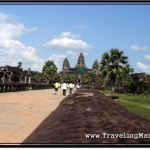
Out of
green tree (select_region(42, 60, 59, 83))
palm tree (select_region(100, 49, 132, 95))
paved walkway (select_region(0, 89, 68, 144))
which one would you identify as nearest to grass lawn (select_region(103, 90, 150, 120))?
paved walkway (select_region(0, 89, 68, 144))

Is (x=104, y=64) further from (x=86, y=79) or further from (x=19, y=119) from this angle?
(x=86, y=79)

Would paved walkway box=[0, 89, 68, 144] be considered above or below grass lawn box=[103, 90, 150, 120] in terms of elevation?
above

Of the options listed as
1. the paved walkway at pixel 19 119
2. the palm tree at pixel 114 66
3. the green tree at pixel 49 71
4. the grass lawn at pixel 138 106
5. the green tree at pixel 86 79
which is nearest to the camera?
the paved walkway at pixel 19 119

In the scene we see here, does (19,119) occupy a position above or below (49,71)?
below

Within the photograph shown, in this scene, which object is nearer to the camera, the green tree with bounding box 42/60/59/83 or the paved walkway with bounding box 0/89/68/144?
the paved walkway with bounding box 0/89/68/144

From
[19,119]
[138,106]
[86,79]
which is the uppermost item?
[86,79]

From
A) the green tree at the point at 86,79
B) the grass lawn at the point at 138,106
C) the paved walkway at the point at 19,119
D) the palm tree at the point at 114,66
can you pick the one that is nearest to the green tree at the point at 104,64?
the palm tree at the point at 114,66

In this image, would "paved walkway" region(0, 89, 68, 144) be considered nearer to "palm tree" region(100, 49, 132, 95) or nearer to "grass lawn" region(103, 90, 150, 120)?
"grass lawn" region(103, 90, 150, 120)

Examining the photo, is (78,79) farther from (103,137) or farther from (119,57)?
(103,137)

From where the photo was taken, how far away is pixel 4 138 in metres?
7.42

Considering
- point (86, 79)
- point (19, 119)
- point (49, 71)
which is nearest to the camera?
point (19, 119)

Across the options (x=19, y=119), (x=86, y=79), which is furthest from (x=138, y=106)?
(x=86, y=79)

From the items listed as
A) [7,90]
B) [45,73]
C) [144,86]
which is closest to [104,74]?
[144,86]

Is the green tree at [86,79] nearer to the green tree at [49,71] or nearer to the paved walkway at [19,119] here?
the green tree at [49,71]
